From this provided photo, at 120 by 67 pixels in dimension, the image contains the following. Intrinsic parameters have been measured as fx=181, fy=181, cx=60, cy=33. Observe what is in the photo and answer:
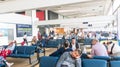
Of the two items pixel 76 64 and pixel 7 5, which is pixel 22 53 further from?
pixel 76 64

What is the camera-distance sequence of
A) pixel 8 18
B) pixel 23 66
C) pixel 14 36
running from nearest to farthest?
1. pixel 23 66
2. pixel 8 18
3. pixel 14 36

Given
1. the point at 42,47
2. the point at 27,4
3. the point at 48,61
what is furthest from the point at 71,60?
the point at 42,47

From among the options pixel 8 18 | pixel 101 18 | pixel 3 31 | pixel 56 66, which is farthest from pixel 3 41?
pixel 56 66

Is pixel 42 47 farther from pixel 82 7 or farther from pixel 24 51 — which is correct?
pixel 82 7

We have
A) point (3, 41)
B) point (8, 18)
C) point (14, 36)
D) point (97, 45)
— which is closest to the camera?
point (97, 45)

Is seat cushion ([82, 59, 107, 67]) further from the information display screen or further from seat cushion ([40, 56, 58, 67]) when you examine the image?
the information display screen

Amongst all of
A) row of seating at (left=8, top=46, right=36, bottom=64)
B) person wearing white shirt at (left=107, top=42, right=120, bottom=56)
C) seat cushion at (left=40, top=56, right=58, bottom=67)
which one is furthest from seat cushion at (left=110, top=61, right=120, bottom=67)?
row of seating at (left=8, top=46, right=36, bottom=64)

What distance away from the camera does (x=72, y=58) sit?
4.28 metres

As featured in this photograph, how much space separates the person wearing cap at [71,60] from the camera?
13.6 feet

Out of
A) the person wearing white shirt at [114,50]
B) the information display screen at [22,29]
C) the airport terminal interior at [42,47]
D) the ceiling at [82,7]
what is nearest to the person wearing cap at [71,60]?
the airport terminal interior at [42,47]

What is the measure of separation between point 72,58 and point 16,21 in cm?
1102

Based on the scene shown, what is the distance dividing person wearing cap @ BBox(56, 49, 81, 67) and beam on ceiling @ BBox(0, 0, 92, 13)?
2.73 metres

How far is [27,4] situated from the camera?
795 cm

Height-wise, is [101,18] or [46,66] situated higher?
[101,18]
